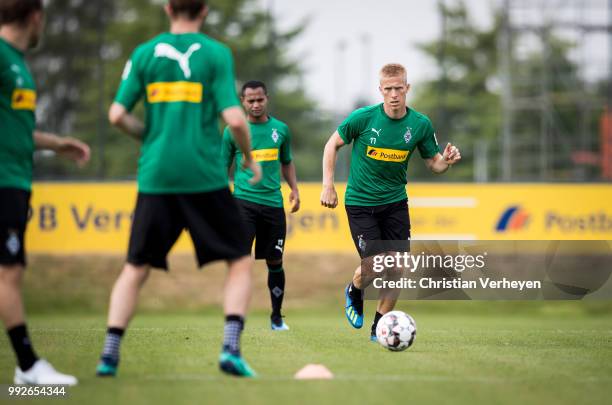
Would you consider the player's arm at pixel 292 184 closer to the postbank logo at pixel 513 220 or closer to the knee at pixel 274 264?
the knee at pixel 274 264

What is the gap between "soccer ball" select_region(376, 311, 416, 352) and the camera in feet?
26.5

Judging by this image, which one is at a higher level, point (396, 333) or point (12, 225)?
point (12, 225)

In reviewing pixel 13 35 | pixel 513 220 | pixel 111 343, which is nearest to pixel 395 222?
pixel 111 343

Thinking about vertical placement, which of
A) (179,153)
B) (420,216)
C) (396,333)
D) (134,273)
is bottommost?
(420,216)

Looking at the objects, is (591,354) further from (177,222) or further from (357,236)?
(177,222)

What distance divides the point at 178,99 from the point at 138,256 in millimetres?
996

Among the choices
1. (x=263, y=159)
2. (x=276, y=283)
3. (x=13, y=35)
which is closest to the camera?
(x=13, y=35)

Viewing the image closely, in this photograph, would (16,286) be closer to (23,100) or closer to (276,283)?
(23,100)

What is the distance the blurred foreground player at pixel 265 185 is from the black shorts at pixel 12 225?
15.7 feet

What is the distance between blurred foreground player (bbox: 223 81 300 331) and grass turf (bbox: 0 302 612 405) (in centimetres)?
102

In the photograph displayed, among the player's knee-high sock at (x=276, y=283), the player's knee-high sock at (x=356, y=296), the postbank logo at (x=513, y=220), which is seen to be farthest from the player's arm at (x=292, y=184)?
the postbank logo at (x=513, y=220)

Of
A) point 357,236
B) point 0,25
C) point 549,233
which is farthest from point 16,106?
point 549,233

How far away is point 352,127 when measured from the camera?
377 inches

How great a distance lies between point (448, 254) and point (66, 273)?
22.3ft
